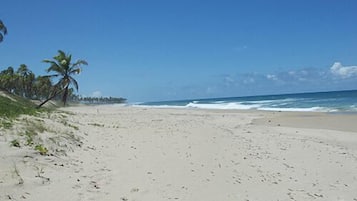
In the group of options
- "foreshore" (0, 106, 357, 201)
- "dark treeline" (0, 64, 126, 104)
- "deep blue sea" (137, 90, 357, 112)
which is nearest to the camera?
"foreshore" (0, 106, 357, 201)

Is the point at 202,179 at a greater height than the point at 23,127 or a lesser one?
lesser

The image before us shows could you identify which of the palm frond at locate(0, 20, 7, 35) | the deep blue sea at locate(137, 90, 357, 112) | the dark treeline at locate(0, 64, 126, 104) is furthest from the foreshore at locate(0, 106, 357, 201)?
the dark treeline at locate(0, 64, 126, 104)

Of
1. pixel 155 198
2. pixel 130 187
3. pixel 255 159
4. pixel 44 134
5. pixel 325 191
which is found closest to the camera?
pixel 155 198

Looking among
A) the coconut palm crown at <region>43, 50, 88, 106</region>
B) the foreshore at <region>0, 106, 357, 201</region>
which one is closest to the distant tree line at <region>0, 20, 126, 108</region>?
the coconut palm crown at <region>43, 50, 88, 106</region>

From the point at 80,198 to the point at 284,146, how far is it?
28.8 feet

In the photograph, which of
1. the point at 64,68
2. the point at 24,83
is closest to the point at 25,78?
the point at 24,83

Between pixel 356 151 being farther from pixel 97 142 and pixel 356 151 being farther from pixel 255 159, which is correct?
pixel 97 142

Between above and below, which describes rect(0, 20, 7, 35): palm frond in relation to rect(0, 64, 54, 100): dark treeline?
above

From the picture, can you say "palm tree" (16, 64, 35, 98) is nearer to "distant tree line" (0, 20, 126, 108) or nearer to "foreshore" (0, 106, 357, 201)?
"distant tree line" (0, 20, 126, 108)

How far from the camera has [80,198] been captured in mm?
5094

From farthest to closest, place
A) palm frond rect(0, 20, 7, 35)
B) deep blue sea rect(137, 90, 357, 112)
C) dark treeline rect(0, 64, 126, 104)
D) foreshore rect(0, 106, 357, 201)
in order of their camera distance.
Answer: dark treeline rect(0, 64, 126, 104) → deep blue sea rect(137, 90, 357, 112) → palm frond rect(0, 20, 7, 35) → foreshore rect(0, 106, 357, 201)

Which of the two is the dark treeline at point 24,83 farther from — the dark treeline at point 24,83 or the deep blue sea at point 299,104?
the deep blue sea at point 299,104

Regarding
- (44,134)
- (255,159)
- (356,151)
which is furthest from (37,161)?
(356,151)

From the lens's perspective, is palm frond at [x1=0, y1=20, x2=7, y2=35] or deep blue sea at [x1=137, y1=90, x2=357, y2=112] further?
deep blue sea at [x1=137, y1=90, x2=357, y2=112]
